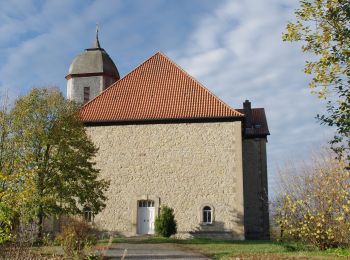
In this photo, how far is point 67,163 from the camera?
699 inches

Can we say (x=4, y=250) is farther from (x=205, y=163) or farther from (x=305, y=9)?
(x=205, y=163)

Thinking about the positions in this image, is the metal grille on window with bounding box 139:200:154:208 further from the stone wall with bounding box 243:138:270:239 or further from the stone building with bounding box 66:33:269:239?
the stone wall with bounding box 243:138:270:239

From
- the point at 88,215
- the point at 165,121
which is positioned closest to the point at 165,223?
the point at 88,215

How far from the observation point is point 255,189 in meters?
26.3

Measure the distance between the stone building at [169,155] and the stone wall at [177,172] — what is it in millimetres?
47

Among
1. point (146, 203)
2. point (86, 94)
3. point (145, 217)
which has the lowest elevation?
point (145, 217)

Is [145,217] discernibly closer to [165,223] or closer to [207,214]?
[165,223]

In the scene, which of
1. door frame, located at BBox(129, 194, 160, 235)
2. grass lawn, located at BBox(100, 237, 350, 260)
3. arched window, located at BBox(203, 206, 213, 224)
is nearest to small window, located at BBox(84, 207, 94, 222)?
door frame, located at BBox(129, 194, 160, 235)

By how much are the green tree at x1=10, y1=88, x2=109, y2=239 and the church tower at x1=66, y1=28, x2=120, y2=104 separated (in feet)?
47.8

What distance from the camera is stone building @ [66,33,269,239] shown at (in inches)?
864

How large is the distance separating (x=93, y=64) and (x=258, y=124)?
13.5m

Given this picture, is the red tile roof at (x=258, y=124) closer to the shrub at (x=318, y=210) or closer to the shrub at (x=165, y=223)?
the shrub at (x=165, y=223)

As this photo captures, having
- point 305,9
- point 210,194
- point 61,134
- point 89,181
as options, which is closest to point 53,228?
point 89,181

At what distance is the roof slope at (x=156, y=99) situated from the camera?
23.2 m
